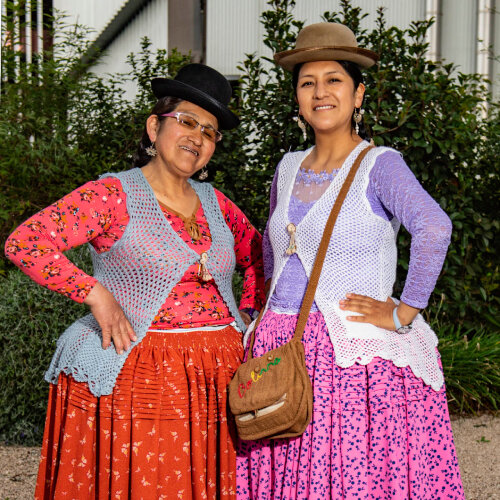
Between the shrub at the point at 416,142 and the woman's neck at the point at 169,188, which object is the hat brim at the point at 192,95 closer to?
the woman's neck at the point at 169,188

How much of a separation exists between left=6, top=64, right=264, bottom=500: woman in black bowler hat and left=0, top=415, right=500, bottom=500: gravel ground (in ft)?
5.77

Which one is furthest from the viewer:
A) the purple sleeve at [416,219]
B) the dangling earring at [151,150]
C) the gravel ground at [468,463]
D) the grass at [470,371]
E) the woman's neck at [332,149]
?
the grass at [470,371]

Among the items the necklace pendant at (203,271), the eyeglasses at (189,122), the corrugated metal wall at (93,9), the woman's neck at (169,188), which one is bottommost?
the necklace pendant at (203,271)

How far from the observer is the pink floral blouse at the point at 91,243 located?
8.68 ft

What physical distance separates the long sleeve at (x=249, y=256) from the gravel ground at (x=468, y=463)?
1969 mm

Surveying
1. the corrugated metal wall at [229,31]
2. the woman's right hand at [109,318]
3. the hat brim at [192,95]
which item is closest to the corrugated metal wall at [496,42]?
the corrugated metal wall at [229,31]

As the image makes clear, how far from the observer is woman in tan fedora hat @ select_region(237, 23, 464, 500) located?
254 centimetres

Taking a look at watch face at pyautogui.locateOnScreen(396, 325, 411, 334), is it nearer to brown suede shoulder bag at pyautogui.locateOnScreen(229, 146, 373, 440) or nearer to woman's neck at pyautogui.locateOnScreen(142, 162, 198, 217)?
brown suede shoulder bag at pyautogui.locateOnScreen(229, 146, 373, 440)

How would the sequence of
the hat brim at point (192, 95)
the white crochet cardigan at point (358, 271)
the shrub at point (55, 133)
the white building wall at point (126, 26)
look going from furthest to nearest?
the white building wall at point (126, 26) → the shrub at point (55, 133) → the hat brim at point (192, 95) → the white crochet cardigan at point (358, 271)

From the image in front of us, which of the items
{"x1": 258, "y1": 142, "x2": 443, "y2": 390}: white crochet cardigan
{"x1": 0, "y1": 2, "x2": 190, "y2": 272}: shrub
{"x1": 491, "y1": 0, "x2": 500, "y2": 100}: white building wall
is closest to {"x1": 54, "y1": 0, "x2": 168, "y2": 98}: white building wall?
{"x1": 0, "y1": 2, "x2": 190, "y2": 272}: shrub

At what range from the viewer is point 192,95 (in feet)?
9.70

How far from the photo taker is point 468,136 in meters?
5.42

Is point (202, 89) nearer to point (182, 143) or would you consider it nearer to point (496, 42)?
point (182, 143)

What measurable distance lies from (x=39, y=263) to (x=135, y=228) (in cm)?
38
